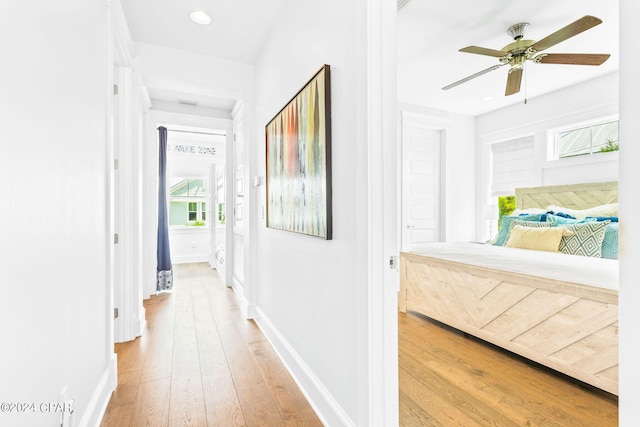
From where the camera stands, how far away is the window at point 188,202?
7004 millimetres

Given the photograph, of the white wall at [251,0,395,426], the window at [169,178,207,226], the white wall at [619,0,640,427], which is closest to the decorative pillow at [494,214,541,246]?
the white wall at [251,0,395,426]

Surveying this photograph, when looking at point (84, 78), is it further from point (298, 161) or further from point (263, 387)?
point (263, 387)

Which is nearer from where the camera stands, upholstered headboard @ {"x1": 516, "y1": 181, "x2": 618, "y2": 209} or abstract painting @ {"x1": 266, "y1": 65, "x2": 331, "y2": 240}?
abstract painting @ {"x1": 266, "y1": 65, "x2": 331, "y2": 240}

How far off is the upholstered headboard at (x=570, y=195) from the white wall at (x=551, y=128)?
0.42ft

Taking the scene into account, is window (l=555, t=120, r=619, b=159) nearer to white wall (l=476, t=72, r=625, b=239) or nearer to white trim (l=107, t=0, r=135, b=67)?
white wall (l=476, t=72, r=625, b=239)

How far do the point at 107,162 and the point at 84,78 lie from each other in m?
0.57

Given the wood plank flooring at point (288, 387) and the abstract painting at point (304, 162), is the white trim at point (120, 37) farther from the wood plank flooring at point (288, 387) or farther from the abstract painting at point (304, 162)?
the wood plank flooring at point (288, 387)

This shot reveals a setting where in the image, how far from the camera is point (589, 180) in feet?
12.5

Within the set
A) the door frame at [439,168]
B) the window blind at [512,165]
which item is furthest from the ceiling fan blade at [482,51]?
the window blind at [512,165]

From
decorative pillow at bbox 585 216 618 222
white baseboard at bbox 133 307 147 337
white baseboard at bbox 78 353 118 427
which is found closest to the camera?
white baseboard at bbox 78 353 118 427

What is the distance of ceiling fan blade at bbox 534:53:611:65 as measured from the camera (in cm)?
261

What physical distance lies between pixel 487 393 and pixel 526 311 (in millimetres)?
667

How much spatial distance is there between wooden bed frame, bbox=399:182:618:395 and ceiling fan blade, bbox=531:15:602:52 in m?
1.76

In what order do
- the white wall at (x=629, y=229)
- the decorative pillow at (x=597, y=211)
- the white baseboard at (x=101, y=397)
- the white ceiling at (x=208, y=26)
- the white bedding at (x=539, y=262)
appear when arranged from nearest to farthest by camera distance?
the white wall at (x=629, y=229), the white baseboard at (x=101, y=397), the white bedding at (x=539, y=262), the white ceiling at (x=208, y=26), the decorative pillow at (x=597, y=211)
